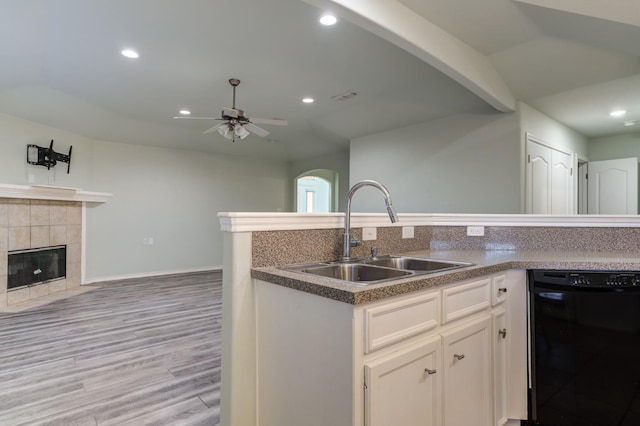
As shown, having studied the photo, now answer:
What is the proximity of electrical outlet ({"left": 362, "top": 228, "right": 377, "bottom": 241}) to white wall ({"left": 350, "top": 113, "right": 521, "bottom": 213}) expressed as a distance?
2.64m

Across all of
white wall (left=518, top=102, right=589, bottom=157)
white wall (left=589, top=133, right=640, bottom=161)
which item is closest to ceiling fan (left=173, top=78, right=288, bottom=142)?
white wall (left=518, top=102, right=589, bottom=157)

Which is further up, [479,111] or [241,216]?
[479,111]

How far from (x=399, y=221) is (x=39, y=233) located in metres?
5.13

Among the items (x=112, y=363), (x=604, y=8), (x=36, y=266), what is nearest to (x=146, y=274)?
(x=36, y=266)

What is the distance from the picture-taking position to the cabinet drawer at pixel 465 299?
4.87 feet

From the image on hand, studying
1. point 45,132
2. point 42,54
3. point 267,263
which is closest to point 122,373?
point 267,263

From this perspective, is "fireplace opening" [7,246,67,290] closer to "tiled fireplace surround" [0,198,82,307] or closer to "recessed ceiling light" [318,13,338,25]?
"tiled fireplace surround" [0,198,82,307]

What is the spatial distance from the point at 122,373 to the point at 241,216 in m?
1.84

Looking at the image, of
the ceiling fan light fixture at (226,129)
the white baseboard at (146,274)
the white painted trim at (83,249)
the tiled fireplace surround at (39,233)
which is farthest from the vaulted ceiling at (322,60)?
the white baseboard at (146,274)

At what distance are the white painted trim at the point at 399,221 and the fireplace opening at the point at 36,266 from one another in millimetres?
4566

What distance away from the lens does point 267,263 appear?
1.62m

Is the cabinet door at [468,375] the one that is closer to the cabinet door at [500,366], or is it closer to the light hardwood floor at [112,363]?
the cabinet door at [500,366]

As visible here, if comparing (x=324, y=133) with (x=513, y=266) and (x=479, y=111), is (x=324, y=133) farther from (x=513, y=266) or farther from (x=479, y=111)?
(x=513, y=266)

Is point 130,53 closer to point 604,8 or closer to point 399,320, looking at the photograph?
point 399,320
